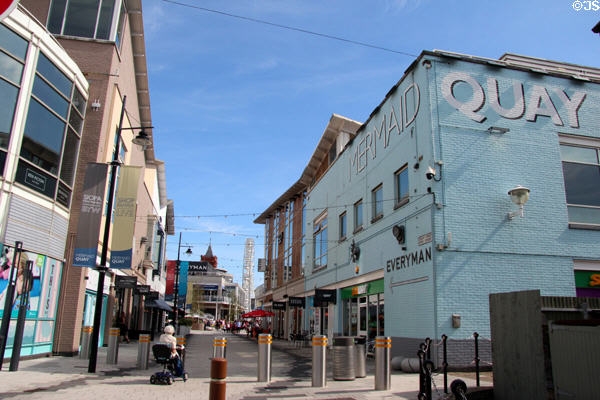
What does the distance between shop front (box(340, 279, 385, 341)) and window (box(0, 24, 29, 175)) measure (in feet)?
46.3

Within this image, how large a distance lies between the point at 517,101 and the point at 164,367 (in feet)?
46.0

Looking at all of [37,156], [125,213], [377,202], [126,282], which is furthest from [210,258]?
[37,156]

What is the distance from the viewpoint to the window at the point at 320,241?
29322 millimetres

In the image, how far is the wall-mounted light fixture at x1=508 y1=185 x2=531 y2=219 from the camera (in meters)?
14.9

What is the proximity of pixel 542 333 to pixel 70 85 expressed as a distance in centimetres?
1720

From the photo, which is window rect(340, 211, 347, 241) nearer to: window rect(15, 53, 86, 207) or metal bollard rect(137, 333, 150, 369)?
metal bollard rect(137, 333, 150, 369)

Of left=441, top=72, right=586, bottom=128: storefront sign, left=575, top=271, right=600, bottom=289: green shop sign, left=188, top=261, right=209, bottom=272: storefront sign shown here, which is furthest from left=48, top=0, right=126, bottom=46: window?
left=188, top=261, right=209, bottom=272: storefront sign

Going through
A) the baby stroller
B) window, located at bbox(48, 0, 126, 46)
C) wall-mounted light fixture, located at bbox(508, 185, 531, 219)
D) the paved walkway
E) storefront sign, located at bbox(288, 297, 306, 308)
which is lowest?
the paved walkway

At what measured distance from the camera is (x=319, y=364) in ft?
36.2

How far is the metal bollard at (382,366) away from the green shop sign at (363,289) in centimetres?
834

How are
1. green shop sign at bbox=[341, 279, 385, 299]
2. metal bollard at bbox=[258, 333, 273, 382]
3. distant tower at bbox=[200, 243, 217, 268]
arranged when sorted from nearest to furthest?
metal bollard at bbox=[258, 333, 273, 382] → green shop sign at bbox=[341, 279, 385, 299] → distant tower at bbox=[200, 243, 217, 268]

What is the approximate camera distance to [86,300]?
19859 mm

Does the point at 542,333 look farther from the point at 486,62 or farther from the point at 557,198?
the point at 486,62

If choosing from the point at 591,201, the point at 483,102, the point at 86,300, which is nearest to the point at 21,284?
the point at 86,300
